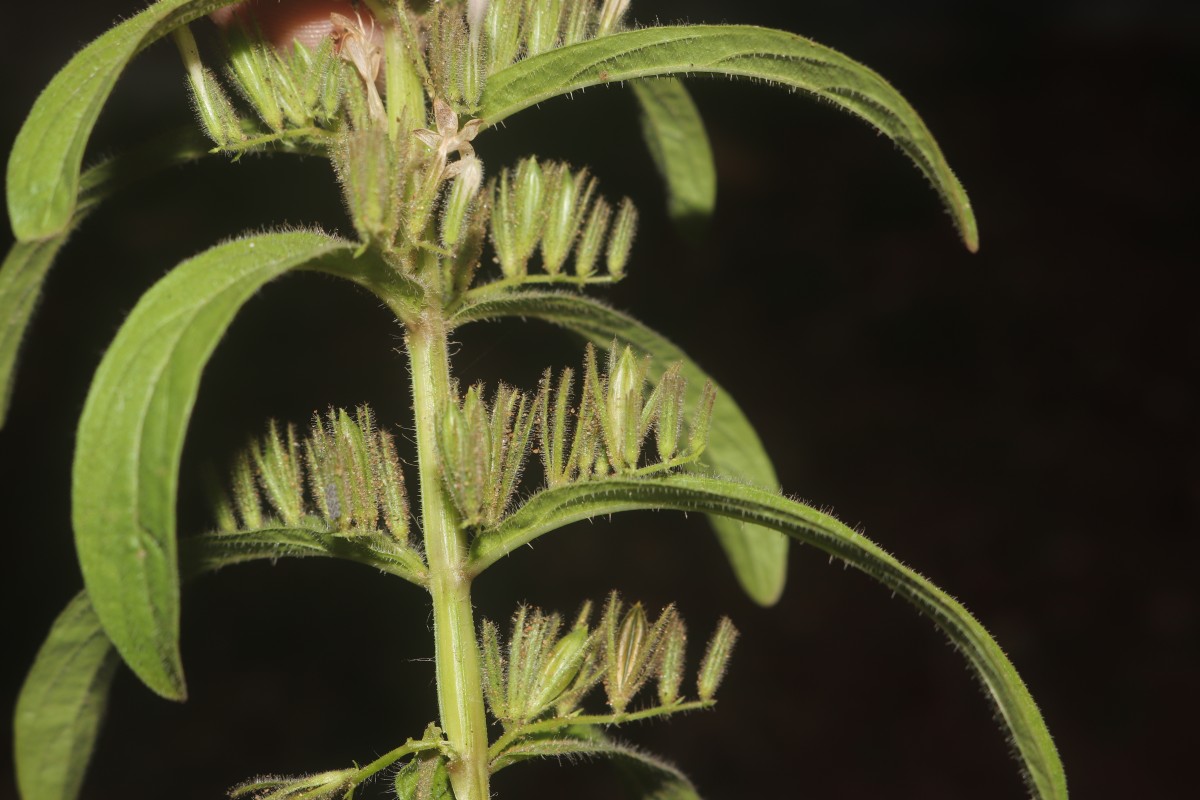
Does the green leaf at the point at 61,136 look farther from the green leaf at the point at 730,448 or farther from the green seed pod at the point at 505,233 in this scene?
the green leaf at the point at 730,448

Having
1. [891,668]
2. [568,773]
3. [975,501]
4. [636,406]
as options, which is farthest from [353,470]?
[975,501]

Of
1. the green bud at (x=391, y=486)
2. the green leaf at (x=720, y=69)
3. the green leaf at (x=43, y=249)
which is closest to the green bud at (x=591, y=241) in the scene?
the green leaf at (x=720, y=69)

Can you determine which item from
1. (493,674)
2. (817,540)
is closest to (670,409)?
(817,540)

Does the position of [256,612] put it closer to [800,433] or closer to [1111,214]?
[800,433]

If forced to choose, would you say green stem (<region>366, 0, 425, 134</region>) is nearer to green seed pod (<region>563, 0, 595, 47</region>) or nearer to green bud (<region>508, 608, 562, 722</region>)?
green seed pod (<region>563, 0, 595, 47</region>)

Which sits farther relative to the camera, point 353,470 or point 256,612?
point 256,612

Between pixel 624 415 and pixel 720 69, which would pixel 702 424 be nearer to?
pixel 624 415
